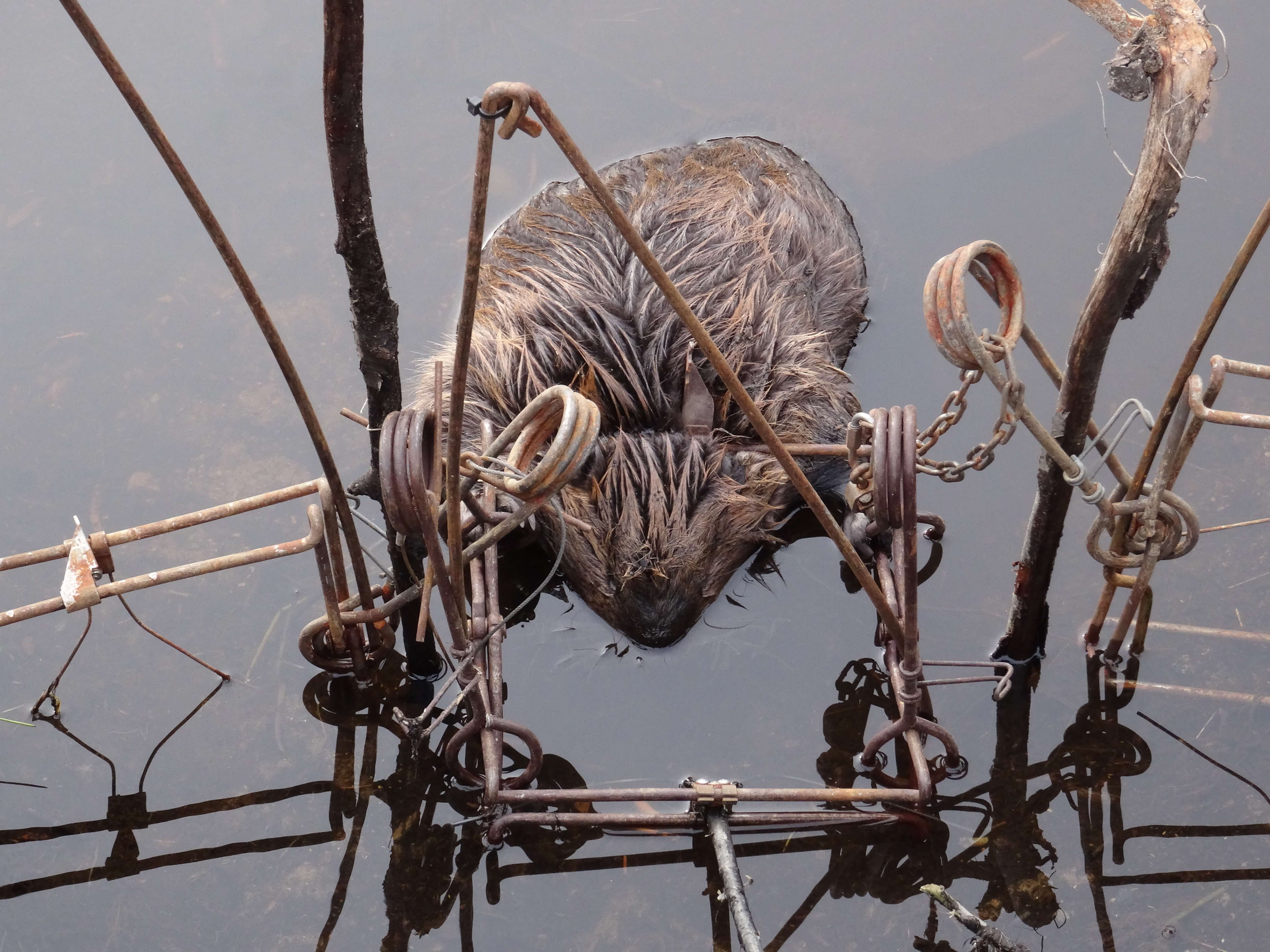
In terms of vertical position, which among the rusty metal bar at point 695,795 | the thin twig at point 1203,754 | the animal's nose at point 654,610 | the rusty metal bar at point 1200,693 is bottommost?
the thin twig at point 1203,754

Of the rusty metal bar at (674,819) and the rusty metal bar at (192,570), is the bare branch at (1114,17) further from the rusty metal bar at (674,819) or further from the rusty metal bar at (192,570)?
the rusty metal bar at (192,570)

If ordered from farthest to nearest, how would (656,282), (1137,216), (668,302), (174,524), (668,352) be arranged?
(668,302)
(668,352)
(174,524)
(1137,216)
(656,282)

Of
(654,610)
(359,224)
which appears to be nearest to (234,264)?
(359,224)

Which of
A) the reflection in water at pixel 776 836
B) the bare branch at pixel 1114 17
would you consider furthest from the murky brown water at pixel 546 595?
the bare branch at pixel 1114 17

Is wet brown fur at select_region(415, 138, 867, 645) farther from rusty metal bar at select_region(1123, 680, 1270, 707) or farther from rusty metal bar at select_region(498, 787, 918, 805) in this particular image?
rusty metal bar at select_region(1123, 680, 1270, 707)

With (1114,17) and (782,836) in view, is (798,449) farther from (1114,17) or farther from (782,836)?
(1114,17)

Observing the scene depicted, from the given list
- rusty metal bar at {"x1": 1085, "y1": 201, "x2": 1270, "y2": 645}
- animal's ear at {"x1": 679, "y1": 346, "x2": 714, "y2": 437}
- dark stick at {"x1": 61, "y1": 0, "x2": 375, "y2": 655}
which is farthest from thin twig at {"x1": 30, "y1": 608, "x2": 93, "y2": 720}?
rusty metal bar at {"x1": 1085, "y1": 201, "x2": 1270, "y2": 645}

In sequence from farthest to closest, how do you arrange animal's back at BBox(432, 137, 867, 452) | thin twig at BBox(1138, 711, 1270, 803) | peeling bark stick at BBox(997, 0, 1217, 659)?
animal's back at BBox(432, 137, 867, 452)
thin twig at BBox(1138, 711, 1270, 803)
peeling bark stick at BBox(997, 0, 1217, 659)
